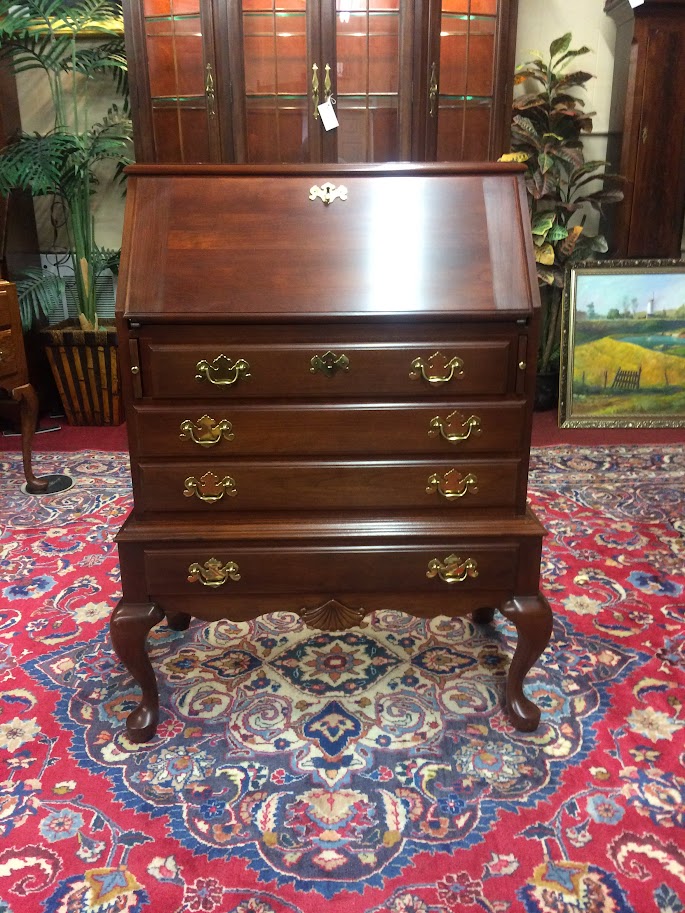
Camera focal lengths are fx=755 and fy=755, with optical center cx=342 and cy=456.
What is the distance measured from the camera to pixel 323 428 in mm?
1668

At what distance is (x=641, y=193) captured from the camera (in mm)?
4094

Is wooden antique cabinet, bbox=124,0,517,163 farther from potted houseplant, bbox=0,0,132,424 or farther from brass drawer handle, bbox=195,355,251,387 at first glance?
brass drawer handle, bbox=195,355,251,387

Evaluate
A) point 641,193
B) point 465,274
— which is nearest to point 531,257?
point 465,274

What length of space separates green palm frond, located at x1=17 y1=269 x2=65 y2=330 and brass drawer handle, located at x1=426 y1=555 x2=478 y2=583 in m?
3.21

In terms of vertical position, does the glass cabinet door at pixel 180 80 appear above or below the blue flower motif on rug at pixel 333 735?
above

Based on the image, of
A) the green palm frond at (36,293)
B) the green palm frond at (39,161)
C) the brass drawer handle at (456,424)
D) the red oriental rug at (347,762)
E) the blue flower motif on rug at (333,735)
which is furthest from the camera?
the green palm frond at (36,293)

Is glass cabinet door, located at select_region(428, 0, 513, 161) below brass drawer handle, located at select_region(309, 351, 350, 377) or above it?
above

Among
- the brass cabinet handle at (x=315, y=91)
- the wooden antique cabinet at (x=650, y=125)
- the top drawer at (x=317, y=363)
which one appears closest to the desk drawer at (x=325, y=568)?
the top drawer at (x=317, y=363)

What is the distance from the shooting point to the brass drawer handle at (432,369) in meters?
1.63

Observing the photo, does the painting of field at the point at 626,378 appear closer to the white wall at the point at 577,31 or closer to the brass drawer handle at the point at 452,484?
the white wall at the point at 577,31

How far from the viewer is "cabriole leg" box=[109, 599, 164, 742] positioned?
1.75m

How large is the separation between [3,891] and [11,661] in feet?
2.73

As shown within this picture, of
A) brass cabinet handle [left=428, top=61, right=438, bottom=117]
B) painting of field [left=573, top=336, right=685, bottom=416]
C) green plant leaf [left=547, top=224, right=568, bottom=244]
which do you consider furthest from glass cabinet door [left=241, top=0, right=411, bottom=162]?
painting of field [left=573, top=336, right=685, bottom=416]

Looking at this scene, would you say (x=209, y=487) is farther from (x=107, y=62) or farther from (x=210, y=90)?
(x=107, y=62)
